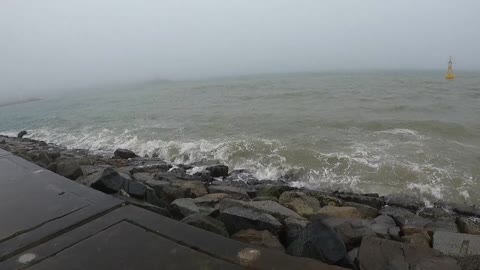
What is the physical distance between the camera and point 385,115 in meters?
15.7

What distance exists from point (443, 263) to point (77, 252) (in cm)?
334

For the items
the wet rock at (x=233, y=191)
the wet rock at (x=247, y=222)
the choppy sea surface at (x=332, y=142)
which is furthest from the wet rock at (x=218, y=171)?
the wet rock at (x=247, y=222)

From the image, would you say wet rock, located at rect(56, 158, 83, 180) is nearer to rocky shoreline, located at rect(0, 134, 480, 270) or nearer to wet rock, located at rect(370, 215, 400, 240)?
rocky shoreline, located at rect(0, 134, 480, 270)

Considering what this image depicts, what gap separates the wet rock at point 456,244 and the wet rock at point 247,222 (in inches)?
77.7

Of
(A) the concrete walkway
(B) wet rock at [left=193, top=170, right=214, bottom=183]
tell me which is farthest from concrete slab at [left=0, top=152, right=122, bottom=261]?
(B) wet rock at [left=193, top=170, right=214, bottom=183]

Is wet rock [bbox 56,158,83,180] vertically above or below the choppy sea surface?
above

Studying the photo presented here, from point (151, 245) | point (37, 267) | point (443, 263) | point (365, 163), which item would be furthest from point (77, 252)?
point (365, 163)

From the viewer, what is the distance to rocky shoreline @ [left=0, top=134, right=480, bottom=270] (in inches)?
129

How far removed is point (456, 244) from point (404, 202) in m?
2.95

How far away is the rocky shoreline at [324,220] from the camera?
328cm

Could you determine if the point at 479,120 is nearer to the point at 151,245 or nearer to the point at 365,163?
the point at 365,163

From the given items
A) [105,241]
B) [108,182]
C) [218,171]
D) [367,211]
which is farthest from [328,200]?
[105,241]

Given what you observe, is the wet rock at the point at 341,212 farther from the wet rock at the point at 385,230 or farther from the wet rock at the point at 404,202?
the wet rock at the point at 404,202

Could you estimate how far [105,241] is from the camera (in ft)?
10.0
